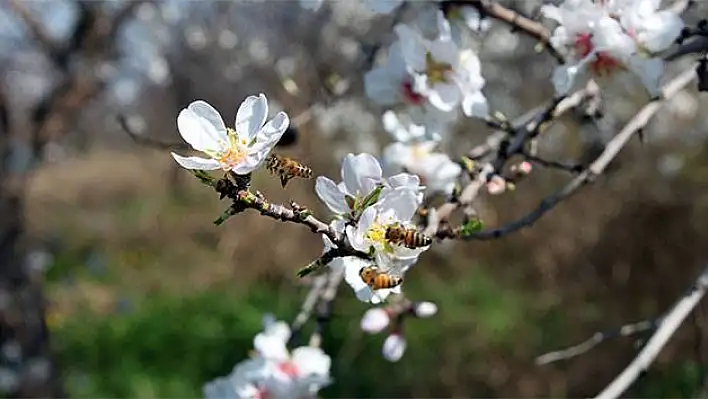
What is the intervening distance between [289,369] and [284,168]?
2.00 ft

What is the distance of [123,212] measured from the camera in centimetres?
970

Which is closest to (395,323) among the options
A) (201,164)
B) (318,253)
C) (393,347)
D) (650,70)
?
(393,347)

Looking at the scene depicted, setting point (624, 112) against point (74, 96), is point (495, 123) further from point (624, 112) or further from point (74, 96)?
point (624, 112)

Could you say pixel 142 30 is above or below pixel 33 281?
above

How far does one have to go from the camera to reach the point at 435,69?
51.9 inches

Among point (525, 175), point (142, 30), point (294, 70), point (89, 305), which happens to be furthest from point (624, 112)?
point (525, 175)

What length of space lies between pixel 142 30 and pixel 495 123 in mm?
4114

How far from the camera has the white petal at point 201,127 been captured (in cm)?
82

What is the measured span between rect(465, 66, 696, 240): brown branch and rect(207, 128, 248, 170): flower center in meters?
0.35

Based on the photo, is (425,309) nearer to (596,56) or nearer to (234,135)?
(596,56)

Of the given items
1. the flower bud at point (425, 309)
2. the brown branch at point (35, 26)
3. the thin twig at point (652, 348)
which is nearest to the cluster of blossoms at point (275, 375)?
the flower bud at point (425, 309)

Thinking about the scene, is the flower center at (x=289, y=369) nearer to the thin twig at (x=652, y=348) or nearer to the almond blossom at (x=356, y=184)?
the thin twig at (x=652, y=348)

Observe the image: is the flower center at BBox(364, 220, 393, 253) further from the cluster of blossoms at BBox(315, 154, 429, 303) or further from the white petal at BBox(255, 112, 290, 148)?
the white petal at BBox(255, 112, 290, 148)

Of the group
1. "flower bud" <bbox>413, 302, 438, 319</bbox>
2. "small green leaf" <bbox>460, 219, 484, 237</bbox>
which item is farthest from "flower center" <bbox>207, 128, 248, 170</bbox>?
"flower bud" <bbox>413, 302, 438, 319</bbox>
